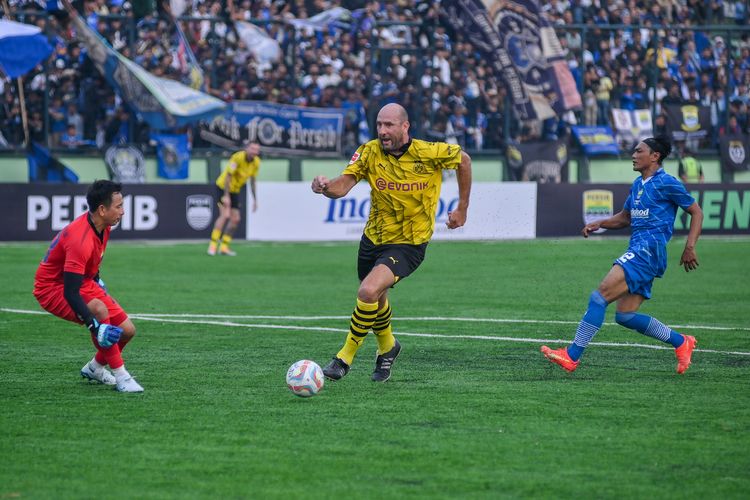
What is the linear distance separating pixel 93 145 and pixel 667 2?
16147 millimetres

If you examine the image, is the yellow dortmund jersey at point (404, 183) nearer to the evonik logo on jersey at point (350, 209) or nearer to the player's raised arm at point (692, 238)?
the player's raised arm at point (692, 238)

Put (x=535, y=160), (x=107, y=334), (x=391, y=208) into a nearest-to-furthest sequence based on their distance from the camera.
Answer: (x=107, y=334) → (x=391, y=208) → (x=535, y=160)

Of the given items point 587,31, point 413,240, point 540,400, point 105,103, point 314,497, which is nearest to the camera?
point 314,497

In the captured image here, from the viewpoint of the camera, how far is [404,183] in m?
9.00

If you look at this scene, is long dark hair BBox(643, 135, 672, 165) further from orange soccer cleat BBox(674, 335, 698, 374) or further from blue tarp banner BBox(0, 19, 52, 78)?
blue tarp banner BBox(0, 19, 52, 78)

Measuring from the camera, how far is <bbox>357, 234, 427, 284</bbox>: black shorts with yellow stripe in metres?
8.95

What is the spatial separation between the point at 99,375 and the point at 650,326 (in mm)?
4389

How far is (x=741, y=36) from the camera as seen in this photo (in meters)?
32.2

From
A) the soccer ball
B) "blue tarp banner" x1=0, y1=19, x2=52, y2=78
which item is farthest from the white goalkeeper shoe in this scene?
"blue tarp banner" x1=0, y1=19, x2=52, y2=78

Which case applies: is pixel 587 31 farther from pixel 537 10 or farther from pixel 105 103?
pixel 105 103

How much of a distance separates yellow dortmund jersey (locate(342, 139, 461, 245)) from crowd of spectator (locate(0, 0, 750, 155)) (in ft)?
58.8

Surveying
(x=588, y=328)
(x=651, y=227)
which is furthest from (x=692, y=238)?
(x=588, y=328)

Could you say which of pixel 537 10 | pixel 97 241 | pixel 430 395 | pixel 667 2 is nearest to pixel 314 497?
pixel 430 395

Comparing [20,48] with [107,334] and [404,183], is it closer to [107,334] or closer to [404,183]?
[404,183]
